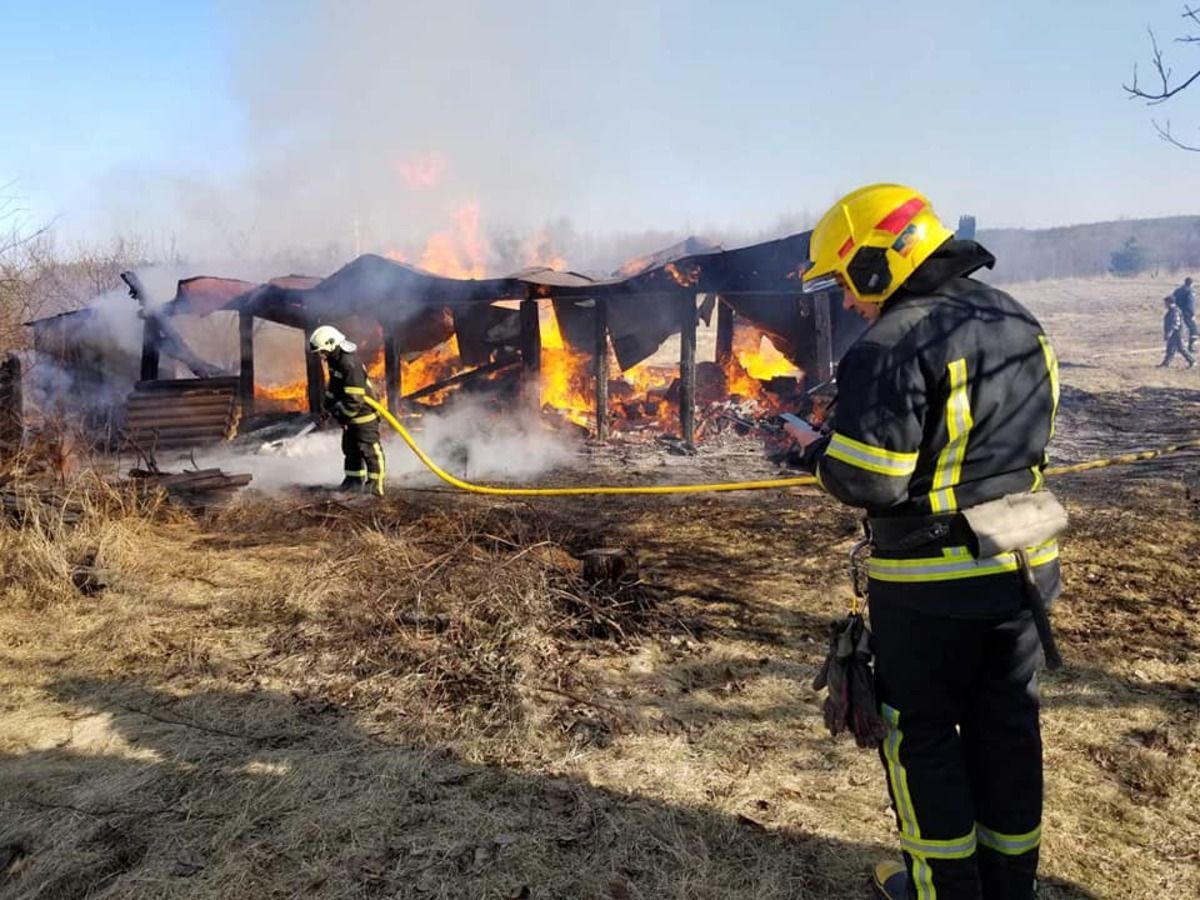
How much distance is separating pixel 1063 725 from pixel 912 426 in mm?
2441

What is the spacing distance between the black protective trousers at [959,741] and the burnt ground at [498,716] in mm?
549

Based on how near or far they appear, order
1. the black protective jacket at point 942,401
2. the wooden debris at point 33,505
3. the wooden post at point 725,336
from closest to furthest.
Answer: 1. the black protective jacket at point 942,401
2. the wooden debris at point 33,505
3. the wooden post at point 725,336

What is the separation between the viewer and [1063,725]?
3.54 meters

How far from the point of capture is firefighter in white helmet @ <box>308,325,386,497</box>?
8.34m

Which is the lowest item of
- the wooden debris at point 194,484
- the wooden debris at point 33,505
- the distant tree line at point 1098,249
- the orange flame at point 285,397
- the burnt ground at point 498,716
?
the burnt ground at point 498,716

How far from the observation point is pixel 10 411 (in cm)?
767

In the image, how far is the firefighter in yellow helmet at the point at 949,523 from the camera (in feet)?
6.64

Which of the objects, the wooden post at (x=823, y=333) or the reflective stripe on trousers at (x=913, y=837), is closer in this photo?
the reflective stripe on trousers at (x=913, y=837)

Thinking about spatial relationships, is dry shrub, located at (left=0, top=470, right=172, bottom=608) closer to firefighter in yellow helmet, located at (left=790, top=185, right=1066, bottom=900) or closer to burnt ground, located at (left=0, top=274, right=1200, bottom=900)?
burnt ground, located at (left=0, top=274, right=1200, bottom=900)

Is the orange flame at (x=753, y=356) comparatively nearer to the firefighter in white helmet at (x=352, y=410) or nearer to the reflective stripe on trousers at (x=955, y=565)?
the firefighter in white helmet at (x=352, y=410)

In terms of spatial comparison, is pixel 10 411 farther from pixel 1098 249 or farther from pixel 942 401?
pixel 1098 249

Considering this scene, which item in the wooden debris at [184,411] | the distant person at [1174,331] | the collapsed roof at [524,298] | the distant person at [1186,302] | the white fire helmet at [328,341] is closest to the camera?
the white fire helmet at [328,341]

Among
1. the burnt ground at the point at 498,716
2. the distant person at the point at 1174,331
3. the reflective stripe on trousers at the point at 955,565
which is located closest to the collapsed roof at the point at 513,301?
the burnt ground at the point at 498,716

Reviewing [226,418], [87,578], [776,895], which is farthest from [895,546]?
[226,418]
